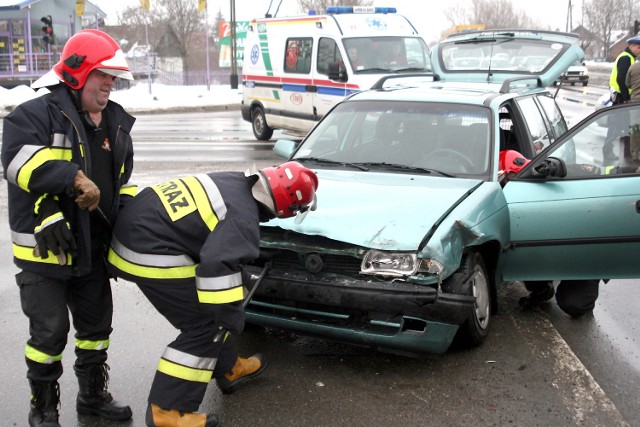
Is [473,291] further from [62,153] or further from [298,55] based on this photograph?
[298,55]

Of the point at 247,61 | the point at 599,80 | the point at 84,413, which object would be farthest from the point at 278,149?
the point at 599,80

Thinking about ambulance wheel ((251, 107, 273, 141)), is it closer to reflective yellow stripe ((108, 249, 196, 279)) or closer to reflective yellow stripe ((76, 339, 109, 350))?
reflective yellow stripe ((76, 339, 109, 350))

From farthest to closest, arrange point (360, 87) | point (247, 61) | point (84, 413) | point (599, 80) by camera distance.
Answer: point (599, 80)
point (247, 61)
point (360, 87)
point (84, 413)

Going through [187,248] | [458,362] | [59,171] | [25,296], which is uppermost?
[59,171]

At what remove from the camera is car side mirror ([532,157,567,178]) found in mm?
4531

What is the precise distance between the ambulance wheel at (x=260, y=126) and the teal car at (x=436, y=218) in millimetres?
8755

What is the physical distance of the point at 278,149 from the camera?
5805 mm

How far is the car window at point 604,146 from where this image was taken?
15.1 feet

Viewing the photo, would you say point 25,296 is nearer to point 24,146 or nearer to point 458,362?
point 24,146

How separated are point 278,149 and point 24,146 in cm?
296

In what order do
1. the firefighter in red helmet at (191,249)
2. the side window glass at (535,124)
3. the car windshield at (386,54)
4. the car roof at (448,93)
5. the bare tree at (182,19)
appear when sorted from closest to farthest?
1. the firefighter in red helmet at (191,249)
2. the car roof at (448,93)
3. the side window glass at (535,124)
4. the car windshield at (386,54)
5. the bare tree at (182,19)

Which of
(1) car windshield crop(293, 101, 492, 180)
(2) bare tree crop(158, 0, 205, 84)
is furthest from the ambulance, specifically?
(2) bare tree crop(158, 0, 205, 84)

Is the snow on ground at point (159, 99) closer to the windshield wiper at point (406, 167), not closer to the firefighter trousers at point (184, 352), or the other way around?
the windshield wiper at point (406, 167)

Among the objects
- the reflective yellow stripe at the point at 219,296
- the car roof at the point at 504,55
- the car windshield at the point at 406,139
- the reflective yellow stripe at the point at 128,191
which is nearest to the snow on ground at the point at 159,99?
the car roof at the point at 504,55
